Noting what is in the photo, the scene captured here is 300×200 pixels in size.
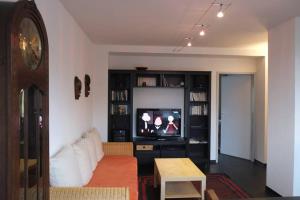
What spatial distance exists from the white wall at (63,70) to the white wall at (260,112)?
374cm

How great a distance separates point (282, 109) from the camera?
3842 millimetres

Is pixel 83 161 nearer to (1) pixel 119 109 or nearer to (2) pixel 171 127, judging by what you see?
(1) pixel 119 109

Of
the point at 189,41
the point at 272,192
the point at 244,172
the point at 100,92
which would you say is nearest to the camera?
the point at 272,192

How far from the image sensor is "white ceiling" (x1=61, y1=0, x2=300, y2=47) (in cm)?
312

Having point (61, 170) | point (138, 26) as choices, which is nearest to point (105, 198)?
point (61, 170)

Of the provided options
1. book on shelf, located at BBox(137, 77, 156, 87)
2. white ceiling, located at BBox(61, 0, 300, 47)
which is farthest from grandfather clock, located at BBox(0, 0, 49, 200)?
book on shelf, located at BBox(137, 77, 156, 87)

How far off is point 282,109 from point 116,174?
243 centimetres

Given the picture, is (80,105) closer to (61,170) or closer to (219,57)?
(61,170)

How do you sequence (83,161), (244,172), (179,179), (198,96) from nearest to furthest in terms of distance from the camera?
(83,161), (179,179), (244,172), (198,96)

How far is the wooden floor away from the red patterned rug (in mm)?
131

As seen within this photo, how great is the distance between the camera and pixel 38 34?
144cm

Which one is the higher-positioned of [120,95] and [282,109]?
[120,95]

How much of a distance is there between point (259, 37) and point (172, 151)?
2.71 meters

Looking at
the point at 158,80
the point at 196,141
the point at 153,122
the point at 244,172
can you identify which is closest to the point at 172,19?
the point at 158,80
